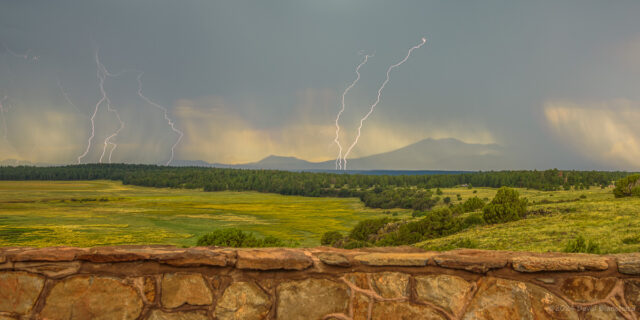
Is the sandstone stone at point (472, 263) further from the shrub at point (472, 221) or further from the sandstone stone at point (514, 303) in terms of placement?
the shrub at point (472, 221)

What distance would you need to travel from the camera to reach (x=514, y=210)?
23.3 metres

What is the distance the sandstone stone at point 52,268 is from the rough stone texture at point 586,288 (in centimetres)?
362

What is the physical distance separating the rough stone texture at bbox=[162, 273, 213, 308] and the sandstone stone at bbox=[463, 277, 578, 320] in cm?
194

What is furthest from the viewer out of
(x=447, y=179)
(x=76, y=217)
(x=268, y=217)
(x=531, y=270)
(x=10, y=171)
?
(x=10, y=171)

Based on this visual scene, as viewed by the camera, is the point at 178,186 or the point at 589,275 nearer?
the point at 589,275

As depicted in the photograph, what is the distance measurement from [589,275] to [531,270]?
0.43 meters

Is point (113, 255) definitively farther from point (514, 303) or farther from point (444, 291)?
point (514, 303)

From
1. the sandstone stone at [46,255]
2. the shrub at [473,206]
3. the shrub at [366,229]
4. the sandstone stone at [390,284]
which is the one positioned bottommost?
the shrub at [366,229]

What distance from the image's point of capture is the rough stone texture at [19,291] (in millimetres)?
2797

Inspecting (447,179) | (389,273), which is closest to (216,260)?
(389,273)

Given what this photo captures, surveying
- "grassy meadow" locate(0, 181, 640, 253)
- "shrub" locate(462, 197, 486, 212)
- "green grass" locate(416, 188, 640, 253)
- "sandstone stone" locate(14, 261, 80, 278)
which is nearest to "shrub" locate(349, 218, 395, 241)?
"grassy meadow" locate(0, 181, 640, 253)

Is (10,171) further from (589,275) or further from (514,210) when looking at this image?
(589,275)

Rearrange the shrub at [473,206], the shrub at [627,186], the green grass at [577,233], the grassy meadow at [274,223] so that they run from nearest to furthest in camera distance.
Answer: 1. the green grass at [577,233]
2. the grassy meadow at [274,223]
3. the shrub at [627,186]
4. the shrub at [473,206]

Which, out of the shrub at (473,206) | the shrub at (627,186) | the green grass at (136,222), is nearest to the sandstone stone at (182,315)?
the green grass at (136,222)
